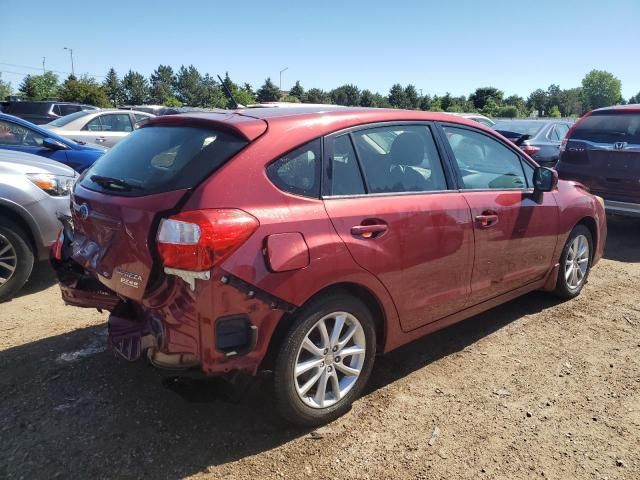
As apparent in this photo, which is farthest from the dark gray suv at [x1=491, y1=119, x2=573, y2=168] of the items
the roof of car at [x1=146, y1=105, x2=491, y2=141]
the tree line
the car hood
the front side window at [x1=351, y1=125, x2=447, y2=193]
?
the tree line

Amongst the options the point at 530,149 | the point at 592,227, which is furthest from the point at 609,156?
the point at 592,227

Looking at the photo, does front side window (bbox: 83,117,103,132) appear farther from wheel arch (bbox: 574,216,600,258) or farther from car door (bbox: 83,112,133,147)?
wheel arch (bbox: 574,216,600,258)

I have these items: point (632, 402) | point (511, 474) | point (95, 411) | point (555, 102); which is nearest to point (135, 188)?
point (95, 411)

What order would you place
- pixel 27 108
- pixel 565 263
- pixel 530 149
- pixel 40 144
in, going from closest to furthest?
1. pixel 565 263
2. pixel 40 144
3. pixel 530 149
4. pixel 27 108

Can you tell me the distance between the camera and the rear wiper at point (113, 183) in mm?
2703

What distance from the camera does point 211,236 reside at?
7.61ft

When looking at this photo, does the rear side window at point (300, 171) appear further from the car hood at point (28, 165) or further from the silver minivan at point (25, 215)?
the car hood at point (28, 165)

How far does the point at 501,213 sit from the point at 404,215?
1.06 meters

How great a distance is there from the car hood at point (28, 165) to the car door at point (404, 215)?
343 cm

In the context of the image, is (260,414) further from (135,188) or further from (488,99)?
(488,99)

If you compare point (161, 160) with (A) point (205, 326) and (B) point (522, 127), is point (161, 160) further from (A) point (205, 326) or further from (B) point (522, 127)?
(B) point (522, 127)

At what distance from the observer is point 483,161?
3.99 meters

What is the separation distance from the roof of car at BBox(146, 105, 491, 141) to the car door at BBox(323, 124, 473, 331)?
0.07 metres

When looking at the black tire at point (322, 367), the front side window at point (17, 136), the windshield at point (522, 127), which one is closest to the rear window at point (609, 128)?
the windshield at point (522, 127)
